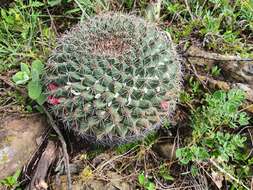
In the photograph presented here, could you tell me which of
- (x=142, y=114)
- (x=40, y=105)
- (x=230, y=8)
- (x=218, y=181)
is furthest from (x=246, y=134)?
(x=40, y=105)

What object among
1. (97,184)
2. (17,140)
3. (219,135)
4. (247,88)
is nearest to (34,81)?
(17,140)

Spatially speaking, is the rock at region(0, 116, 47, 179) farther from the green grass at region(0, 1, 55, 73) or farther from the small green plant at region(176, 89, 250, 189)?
the small green plant at region(176, 89, 250, 189)

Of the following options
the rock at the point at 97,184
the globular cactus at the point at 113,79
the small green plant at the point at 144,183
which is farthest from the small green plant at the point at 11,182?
the small green plant at the point at 144,183

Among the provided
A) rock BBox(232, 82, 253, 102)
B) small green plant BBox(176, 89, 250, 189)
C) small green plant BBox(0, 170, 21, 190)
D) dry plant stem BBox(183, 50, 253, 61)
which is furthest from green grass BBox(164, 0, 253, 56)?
small green plant BBox(0, 170, 21, 190)

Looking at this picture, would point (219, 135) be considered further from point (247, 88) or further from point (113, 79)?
point (113, 79)

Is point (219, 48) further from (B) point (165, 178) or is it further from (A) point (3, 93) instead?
(A) point (3, 93)

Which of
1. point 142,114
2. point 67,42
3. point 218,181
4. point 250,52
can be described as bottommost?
point 218,181
